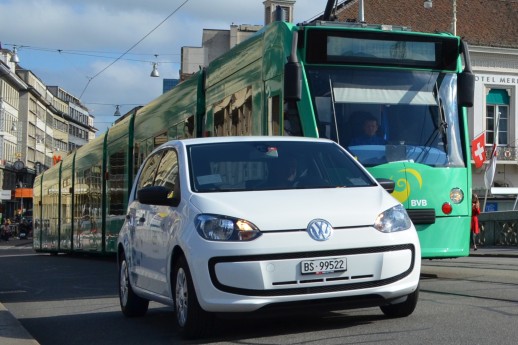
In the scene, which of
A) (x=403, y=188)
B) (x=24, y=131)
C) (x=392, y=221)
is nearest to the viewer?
(x=392, y=221)

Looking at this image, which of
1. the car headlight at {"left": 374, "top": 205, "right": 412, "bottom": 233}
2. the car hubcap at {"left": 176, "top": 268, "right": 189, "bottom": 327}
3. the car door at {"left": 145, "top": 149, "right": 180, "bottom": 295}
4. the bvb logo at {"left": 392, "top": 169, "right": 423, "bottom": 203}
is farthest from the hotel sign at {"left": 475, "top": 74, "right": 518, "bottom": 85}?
the car hubcap at {"left": 176, "top": 268, "right": 189, "bottom": 327}

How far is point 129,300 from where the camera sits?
988cm

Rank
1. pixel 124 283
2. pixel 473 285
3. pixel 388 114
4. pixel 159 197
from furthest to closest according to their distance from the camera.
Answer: pixel 388 114 → pixel 473 285 → pixel 124 283 → pixel 159 197

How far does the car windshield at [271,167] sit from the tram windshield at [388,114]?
10.1 ft

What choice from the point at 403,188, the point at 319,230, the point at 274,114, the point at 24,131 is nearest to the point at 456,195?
the point at 403,188

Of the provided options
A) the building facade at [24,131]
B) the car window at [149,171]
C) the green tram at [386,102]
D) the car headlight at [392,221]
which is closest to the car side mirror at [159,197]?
the car window at [149,171]

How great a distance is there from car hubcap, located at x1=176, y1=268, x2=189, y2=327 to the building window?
4377 centimetres

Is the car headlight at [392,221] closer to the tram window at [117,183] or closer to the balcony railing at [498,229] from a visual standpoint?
the tram window at [117,183]

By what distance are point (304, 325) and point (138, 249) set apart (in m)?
1.89

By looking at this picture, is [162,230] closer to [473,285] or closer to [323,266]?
[323,266]

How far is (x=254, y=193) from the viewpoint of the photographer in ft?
25.8

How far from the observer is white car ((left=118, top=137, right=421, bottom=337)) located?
7277mm

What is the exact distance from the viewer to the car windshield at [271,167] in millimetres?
8172

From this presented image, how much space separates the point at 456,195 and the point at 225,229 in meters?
5.70
